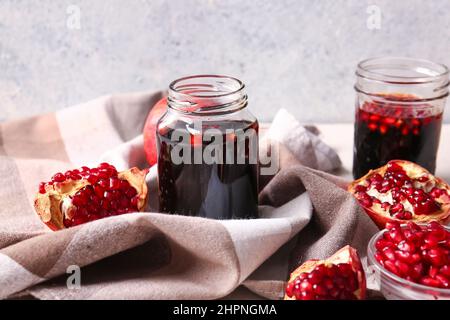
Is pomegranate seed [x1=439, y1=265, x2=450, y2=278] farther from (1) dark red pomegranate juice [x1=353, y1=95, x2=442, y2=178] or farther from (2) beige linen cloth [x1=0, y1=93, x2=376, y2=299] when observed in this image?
(1) dark red pomegranate juice [x1=353, y1=95, x2=442, y2=178]

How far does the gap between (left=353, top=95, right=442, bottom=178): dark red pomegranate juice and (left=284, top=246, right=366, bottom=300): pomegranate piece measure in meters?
0.48

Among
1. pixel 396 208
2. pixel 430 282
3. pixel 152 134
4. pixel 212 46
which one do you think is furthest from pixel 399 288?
pixel 212 46

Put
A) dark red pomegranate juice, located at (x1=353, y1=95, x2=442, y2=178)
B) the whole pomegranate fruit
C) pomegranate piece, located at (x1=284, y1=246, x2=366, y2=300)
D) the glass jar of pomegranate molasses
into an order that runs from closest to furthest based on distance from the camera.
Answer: pomegranate piece, located at (x1=284, y1=246, x2=366, y2=300) → the glass jar of pomegranate molasses → dark red pomegranate juice, located at (x1=353, y1=95, x2=442, y2=178) → the whole pomegranate fruit

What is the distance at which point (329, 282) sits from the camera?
3.59ft

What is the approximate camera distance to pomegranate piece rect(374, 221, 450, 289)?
1.12 metres

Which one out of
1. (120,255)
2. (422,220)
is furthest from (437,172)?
(120,255)

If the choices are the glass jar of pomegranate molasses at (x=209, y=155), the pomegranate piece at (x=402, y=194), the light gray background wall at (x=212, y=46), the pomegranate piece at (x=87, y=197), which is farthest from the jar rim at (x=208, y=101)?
the light gray background wall at (x=212, y=46)

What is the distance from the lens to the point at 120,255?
1.27 metres

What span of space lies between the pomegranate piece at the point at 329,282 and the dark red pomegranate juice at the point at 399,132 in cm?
48

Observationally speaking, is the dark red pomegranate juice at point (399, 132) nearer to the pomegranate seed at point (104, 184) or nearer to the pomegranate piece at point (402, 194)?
the pomegranate piece at point (402, 194)

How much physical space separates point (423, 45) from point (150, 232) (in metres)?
1.10

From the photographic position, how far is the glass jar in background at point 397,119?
5.09 ft

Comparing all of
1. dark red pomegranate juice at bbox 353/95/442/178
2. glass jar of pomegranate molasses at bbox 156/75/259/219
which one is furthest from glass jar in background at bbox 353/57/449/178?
glass jar of pomegranate molasses at bbox 156/75/259/219
